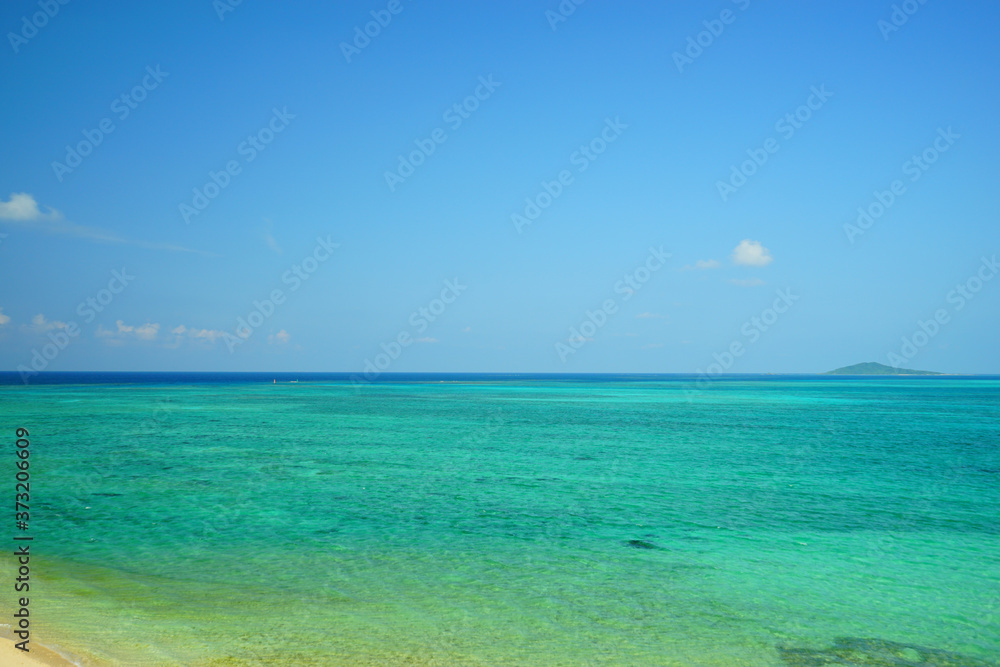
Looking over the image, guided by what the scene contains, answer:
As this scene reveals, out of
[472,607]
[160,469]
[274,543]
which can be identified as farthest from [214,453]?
[472,607]

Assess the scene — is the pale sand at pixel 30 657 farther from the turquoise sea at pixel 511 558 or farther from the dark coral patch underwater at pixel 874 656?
the dark coral patch underwater at pixel 874 656

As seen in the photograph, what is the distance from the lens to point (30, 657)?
7797mm

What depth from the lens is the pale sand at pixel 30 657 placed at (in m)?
7.48

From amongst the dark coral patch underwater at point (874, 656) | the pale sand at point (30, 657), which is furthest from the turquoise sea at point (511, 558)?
the pale sand at point (30, 657)

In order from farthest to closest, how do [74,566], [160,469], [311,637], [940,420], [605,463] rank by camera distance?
1. [940,420]
2. [605,463]
3. [160,469]
4. [74,566]
5. [311,637]

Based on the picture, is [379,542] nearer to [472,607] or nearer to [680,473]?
[472,607]

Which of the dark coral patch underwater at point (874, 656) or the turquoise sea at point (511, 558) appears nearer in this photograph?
the dark coral patch underwater at point (874, 656)

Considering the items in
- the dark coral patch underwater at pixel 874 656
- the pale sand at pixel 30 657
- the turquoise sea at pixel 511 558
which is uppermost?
the pale sand at pixel 30 657

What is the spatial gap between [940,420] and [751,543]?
4970cm

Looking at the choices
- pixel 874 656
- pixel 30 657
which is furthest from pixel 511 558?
pixel 30 657

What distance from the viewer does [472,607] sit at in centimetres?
1081

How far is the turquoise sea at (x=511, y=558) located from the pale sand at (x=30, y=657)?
288 millimetres

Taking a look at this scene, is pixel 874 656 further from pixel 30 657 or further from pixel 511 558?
pixel 30 657

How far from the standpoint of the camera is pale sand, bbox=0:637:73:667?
7.48 metres
